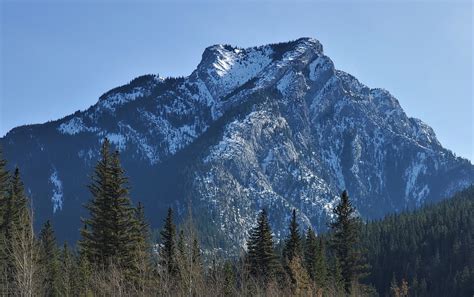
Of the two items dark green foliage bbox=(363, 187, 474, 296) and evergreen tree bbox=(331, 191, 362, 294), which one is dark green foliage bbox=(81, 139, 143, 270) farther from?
dark green foliage bbox=(363, 187, 474, 296)

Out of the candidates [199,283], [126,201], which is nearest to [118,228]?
[126,201]

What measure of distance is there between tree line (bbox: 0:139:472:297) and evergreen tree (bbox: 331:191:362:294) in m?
0.09

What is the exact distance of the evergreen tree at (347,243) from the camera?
56.1 metres

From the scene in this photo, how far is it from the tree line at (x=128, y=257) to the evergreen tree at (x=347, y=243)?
9cm

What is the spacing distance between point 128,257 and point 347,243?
24468 mm

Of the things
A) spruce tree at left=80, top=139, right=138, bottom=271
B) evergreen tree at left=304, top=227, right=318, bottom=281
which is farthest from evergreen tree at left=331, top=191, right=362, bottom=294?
spruce tree at left=80, top=139, right=138, bottom=271

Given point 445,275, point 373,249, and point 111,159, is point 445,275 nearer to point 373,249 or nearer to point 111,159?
point 373,249

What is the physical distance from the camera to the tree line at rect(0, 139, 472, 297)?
29.9 metres

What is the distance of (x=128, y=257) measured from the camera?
40.0 meters

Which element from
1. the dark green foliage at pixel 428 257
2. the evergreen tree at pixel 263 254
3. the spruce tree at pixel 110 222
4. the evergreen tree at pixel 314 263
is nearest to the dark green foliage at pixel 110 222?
the spruce tree at pixel 110 222

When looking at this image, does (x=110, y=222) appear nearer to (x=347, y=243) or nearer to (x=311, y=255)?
(x=347, y=243)

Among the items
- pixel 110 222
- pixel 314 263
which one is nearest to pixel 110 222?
pixel 110 222

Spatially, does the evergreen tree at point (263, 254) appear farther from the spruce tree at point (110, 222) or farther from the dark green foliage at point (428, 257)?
the dark green foliage at point (428, 257)

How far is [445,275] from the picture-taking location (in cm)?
17525
